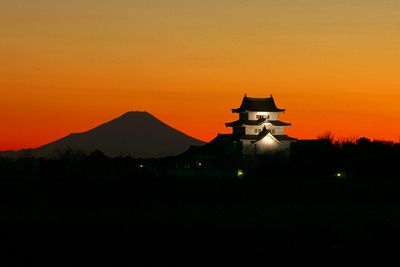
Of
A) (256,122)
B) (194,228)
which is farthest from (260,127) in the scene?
A: (194,228)

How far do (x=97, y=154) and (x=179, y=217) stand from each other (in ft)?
232

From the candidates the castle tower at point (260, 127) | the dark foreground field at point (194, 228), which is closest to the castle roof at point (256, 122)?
the castle tower at point (260, 127)

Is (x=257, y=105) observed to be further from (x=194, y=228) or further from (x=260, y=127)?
(x=194, y=228)

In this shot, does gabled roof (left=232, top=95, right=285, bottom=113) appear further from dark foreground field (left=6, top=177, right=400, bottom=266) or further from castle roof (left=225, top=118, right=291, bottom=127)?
dark foreground field (left=6, top=177, right=400, bottom=266)

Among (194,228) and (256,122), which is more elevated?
(256,122)

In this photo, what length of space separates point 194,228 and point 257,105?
79503 millimetres

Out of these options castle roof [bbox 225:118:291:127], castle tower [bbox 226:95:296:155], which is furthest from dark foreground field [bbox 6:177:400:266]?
castle roof [bbox 225:118:291:127]

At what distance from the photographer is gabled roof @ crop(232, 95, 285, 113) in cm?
10850

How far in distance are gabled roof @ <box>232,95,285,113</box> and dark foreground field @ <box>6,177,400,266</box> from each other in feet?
179

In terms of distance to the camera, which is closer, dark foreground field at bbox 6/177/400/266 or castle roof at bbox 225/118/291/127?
dark foreground field at bbox 6/177/400/266

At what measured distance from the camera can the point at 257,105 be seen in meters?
109

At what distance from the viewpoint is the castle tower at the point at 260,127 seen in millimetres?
100875

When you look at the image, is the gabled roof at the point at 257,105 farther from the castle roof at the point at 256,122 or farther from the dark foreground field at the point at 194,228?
the dark foreground field at the point at 194,228

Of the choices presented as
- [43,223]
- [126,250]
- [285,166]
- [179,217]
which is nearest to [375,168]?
[285,166]
